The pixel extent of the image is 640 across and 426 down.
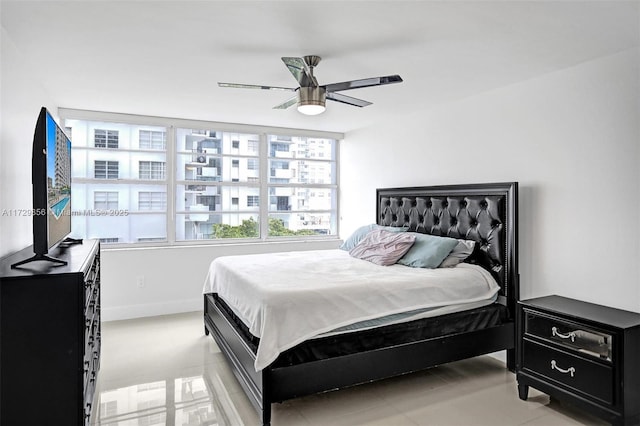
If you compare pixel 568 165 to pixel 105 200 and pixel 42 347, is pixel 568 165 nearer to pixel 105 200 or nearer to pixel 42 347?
pixel 42 347

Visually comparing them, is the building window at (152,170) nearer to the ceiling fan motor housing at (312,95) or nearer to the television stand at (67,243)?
the television stand at (67,243)

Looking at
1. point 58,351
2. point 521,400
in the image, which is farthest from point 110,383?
point 521,400

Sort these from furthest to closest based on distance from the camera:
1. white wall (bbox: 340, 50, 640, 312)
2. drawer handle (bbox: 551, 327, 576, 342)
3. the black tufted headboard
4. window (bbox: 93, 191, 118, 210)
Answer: window (bbox: 93, 191, 118, 210), the black tufted headboard, white wall (bbox: 340, 50, 640, 312), drawer handle (bbox: 551, 327, 576, 342)

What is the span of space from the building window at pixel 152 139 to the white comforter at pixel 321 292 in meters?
2.01

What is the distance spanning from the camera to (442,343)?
2828mm

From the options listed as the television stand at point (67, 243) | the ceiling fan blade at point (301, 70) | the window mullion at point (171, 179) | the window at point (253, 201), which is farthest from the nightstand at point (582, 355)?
the window mullion at point (171, 179)

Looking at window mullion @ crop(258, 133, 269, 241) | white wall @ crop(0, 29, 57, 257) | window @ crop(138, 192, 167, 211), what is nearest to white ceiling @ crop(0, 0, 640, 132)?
white wall @ crop(0, 29, 57, 257)

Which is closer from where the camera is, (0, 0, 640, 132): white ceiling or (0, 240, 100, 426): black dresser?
(0, 240, 100, 426): black dresser

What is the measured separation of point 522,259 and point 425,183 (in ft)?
→ 4.28

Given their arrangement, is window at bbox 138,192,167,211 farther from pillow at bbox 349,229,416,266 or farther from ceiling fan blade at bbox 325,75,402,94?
ceiling fan blade at bbox 325,75,402,94

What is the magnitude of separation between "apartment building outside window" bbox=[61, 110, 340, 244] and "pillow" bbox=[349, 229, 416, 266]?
1848mm

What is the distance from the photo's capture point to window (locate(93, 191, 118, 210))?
178 inches

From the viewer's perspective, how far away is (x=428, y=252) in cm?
329

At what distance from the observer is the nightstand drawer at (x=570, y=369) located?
7.40 feet
